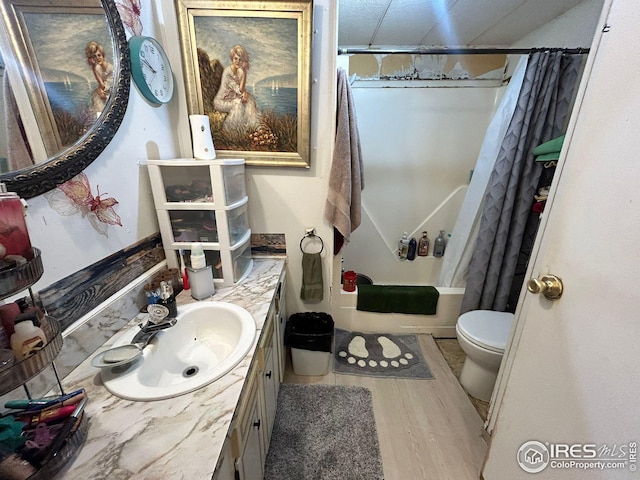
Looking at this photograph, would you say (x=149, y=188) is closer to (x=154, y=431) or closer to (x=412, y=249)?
(x=154, y=431)

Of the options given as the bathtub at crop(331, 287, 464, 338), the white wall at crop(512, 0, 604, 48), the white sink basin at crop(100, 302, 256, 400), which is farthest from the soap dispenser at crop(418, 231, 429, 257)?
the white sink basin at crop(100, 302, 256, 400)

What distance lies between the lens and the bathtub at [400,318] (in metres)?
1.91

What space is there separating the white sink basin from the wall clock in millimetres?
907

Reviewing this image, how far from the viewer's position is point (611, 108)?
0.58 metres

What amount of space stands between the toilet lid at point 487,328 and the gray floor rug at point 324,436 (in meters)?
0.69

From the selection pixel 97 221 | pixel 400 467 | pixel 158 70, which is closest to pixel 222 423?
pixel 97 221

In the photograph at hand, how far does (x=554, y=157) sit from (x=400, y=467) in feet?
5.77

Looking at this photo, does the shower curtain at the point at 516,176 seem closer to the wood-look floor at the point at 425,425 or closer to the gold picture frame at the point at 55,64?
the wood-look floor at the point at 425,425

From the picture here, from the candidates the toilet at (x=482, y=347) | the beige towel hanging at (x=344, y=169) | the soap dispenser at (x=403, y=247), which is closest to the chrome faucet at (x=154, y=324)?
the beige towel hanging at (x=344, y=169)

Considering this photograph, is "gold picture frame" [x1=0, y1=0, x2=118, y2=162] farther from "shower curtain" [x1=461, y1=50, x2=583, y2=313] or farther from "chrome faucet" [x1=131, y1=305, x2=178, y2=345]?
"shower curtain" [x1=461, y1=50, x2=583, y2=313]

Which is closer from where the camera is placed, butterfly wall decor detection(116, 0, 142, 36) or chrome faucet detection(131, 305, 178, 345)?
chrome faucet detection(131, 305, 178, 345)

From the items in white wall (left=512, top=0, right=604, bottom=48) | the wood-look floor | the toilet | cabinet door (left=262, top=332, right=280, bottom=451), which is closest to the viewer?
cabinet door (left=262, top=332, right=280, bottom=451)

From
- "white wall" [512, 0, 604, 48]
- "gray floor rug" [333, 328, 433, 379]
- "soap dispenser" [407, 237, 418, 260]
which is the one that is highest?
"white wall" [512, 0, 604, 48]

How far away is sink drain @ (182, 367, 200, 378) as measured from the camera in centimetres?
87
